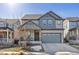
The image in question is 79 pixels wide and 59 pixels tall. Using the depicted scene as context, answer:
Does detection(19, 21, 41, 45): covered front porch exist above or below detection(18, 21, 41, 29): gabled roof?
below

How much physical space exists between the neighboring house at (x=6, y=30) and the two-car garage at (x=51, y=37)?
0.68m

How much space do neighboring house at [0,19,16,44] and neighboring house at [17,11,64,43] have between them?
0.18 metres

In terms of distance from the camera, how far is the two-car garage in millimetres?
11812

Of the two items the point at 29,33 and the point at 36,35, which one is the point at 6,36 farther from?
the point at 36,35

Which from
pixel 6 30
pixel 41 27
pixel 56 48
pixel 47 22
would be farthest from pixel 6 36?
pixel 56 48

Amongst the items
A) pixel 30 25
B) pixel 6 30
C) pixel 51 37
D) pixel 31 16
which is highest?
pixel 31 16

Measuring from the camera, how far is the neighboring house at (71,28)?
38.5 ft

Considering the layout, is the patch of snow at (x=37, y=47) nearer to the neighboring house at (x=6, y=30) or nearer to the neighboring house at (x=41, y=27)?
the neighboring house at (x=41, y=27)

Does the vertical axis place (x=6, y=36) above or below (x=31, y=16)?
below

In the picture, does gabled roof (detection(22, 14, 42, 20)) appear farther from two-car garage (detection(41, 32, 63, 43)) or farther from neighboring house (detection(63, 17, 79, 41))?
neighboring house (detection(63, 17, 79, 41))

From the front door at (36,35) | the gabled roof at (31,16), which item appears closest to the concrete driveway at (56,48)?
the front door at (36,35)

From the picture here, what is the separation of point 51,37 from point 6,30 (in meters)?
0.99

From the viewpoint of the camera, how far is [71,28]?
1180cm

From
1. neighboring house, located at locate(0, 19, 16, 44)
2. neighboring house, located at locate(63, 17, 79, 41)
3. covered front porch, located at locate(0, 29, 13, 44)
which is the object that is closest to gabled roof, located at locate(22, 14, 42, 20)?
neighboring house, located at locate(0, 19, 16, 44)
